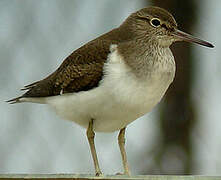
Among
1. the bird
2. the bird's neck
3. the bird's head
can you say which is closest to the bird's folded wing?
the bird

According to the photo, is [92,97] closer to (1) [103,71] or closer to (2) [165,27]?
(1) [103,71]

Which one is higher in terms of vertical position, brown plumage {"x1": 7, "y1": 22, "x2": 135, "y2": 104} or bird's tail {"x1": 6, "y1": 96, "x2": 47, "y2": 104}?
brown plumage {"x1": 7, "y1": 22, "x2": 135, "y2": 104}

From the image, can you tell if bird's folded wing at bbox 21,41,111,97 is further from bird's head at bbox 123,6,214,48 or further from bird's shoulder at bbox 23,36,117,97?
bird's head at bbox 123,6,214,48

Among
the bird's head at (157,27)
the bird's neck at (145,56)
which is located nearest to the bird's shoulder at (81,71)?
the bird's neck at (145,56)

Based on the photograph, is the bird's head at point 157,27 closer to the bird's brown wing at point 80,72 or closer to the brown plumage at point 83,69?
the brown plumage at point 83,69

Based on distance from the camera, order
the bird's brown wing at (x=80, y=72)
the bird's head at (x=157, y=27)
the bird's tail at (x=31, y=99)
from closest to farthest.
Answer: the bird's brown wing at (x=80, y=72), the bird's head at (x=157, y=27), the bird's tail at (x=31, y=99)

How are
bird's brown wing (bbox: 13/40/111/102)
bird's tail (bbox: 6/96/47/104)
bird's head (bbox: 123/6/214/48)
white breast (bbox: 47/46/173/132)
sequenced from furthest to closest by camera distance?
bird's tail (bbox: 6/96/47/104) < bird's head (bbox: 123/6/214/48) < bird's brown wing (bbox: 13/40/111/102) < white breast (bbox: 47/46/173/132)

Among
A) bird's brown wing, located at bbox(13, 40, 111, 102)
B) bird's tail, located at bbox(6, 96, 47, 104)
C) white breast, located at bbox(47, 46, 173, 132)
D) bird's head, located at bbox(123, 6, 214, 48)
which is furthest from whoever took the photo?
bird's tail, located at bbox(6, 96, 47, 104)
